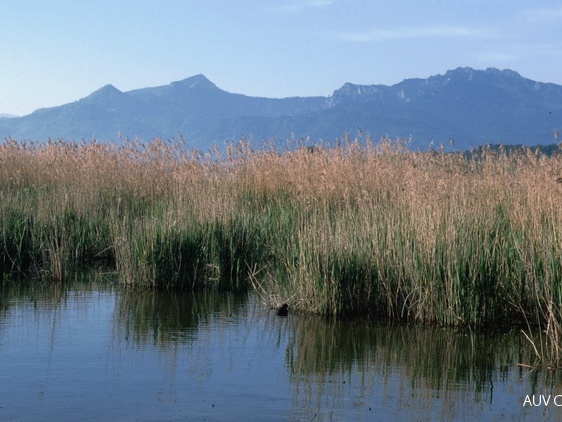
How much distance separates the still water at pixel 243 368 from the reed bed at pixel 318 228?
377 mm

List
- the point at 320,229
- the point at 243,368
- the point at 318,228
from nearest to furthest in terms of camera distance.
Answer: the point at 243,368, the point at 320,229, the point at 318,228

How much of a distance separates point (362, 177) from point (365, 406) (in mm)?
7156

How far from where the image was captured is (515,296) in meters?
6.89

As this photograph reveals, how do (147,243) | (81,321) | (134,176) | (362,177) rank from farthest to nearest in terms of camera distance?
(134,176), (362,177), (147,243), (81,321)

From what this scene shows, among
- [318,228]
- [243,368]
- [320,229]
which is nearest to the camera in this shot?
[243,368]

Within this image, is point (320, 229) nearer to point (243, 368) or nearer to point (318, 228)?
point (318, 228)

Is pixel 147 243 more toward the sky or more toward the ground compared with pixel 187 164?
more toward the ground

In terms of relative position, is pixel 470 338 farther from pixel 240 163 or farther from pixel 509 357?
pixel 240 163

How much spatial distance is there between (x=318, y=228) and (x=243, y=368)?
3135 millimetres

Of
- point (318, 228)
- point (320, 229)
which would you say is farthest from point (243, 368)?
point (318, 228)

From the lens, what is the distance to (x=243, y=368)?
5.65 meters

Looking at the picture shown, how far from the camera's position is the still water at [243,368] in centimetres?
479

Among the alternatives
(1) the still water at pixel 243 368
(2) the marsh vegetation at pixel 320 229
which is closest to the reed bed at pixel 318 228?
(2) the marsh vegetation at pixel 320 229

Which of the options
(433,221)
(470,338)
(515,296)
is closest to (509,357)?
(470,338)
